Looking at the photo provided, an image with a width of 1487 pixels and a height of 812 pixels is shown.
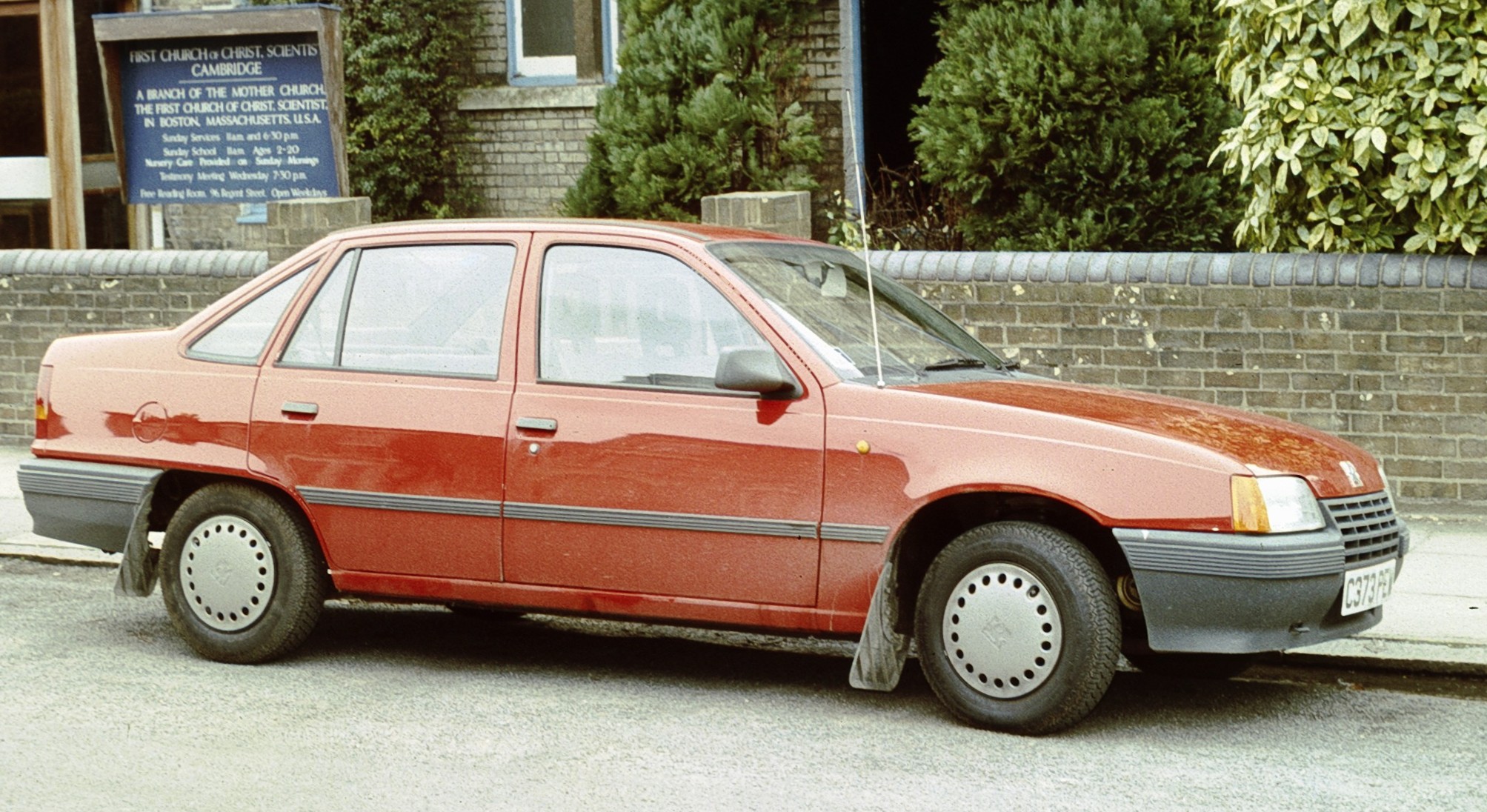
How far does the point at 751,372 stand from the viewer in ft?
19.7

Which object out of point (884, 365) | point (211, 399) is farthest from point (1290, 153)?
point (211, 399)

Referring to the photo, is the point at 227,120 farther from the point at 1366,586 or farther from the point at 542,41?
the point at 1366,586

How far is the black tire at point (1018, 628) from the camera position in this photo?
5.74 meters

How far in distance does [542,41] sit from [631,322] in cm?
1049

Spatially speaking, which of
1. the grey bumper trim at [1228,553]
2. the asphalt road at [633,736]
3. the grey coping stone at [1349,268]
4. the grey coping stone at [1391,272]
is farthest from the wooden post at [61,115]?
the grey bumper trim at [1228,553]

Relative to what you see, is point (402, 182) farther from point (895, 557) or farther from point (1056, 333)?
point (895, 557)

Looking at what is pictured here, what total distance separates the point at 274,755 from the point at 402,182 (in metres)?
11.1

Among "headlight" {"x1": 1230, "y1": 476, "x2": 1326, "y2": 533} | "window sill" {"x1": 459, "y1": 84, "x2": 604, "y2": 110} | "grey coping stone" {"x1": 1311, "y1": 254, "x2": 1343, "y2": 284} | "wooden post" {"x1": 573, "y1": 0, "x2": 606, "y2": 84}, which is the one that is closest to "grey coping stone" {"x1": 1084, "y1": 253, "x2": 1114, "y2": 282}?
"grey coping stone" {"x1": 1311, "y1": 254, "x2": 1343, "y2": 284}

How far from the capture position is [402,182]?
53.5 feet

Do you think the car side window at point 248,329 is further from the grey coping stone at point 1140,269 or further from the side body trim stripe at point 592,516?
the grey coping stone at point 1140,269

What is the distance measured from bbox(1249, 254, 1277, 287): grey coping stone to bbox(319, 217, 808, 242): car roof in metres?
3.66

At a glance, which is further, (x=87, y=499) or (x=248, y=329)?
(x=87, y=499)

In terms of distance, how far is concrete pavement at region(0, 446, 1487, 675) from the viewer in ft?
22.7

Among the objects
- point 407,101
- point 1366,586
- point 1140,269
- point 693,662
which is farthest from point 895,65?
point 1366,586
